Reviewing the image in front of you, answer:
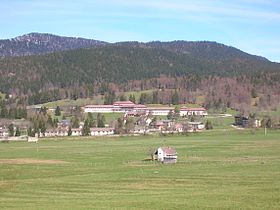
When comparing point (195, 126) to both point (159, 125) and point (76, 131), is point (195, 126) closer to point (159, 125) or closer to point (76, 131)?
point (159, 125)

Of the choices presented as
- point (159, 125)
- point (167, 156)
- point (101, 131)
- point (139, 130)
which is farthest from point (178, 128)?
point (167, 156)

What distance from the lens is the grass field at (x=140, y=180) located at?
38.4 meters

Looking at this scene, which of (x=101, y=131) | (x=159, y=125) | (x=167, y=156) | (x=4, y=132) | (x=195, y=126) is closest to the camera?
(x=167, y=156)

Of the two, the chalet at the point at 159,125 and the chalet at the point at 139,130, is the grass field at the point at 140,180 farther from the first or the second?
the chalet at the point at 159,125

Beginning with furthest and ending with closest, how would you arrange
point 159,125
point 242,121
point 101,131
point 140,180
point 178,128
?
1. point 159,125
2. point 242,121
3. point 178,128
4. point 101,131
5. point 140,180

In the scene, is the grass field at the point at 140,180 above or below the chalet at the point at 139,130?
below

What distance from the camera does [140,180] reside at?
53.2m

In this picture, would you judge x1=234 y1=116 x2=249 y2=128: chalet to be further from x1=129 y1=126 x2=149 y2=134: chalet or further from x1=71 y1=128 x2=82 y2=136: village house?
x1=71 y1=128 x2=82 y2=136: village house

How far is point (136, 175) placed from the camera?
189ft

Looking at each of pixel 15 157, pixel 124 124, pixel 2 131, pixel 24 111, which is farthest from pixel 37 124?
pixel 15 157

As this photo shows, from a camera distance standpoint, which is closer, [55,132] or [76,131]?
[55,132]

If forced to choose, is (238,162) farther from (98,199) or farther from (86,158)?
(98,199)

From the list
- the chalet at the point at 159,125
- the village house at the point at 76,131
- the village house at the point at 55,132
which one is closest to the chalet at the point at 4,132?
the village house at the point at 55,132

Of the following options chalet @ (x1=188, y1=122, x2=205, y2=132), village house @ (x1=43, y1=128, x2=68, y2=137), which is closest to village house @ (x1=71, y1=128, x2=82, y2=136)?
village house @ (x1=43, y1=128, x2=68, y2=137)
